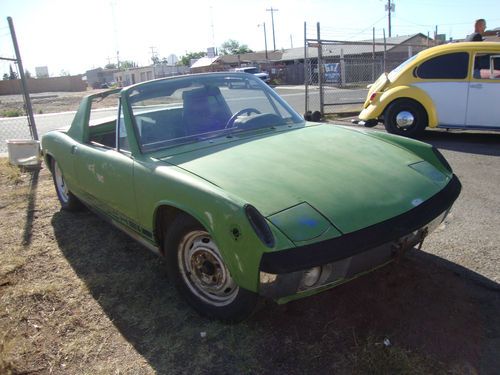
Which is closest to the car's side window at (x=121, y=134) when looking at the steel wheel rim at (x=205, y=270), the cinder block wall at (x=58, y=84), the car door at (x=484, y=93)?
the steel wheel rim at (x=205, y=270)

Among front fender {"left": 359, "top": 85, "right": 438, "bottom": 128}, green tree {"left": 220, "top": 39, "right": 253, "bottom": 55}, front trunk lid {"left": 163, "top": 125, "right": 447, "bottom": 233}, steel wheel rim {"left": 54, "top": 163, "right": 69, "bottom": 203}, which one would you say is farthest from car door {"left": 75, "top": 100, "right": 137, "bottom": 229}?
green tree {"left": 220, "top": 39, "right": 253, "bottom": 55}

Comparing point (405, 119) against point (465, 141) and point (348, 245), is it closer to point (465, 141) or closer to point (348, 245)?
point (465, 141)

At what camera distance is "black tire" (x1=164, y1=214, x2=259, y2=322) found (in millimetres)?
2385

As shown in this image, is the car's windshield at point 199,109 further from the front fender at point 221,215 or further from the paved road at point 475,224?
the paved road at point 475,224

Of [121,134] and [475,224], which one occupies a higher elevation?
[121,134]

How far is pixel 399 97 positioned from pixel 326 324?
6.15 m

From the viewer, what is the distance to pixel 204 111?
333 cm

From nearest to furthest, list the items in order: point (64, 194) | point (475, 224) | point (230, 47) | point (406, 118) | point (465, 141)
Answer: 1. point (475, 224)
2. point (64, 194)
3. point (465, 141)
4. point (406, 118)
5. point (230, 47)

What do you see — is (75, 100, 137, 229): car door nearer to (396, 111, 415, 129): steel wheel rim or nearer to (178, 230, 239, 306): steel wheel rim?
(178, 230, 239, 306): steel wheel rim

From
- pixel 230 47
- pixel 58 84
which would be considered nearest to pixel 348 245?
pixel 58 84

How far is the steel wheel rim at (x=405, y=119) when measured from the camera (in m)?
7.60

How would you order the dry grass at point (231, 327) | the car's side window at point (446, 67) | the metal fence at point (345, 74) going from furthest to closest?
the metal fence at point (345, 74) → the car's side window at point (446, 67) → the dry grass at point (231, 327)

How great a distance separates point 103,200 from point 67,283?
2.26ft

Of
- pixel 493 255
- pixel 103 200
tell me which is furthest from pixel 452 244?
pixel 103 200
